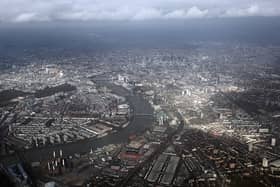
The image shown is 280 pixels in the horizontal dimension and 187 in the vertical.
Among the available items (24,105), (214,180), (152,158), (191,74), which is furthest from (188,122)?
(191,74)

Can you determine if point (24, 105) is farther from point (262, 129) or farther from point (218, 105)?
point (262, 129)

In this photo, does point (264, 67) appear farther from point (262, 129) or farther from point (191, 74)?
point (262, 129)

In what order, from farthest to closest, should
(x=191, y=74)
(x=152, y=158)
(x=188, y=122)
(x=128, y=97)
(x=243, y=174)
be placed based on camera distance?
(x=191, y=74) < (x=128, y=97) < (x=188, y=122) < (x=152, y=158) < (x=243, y=174)

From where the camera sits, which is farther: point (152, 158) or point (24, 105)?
point (24, 105)

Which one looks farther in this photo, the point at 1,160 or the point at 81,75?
the point at 81,75

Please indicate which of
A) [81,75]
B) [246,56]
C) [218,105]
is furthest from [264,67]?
[81,75]

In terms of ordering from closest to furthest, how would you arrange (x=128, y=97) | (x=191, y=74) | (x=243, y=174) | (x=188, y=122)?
1. (x=243, y=174)
2. (x=188, y=122)
3. (x=128, y=97)
4. (x=191, y=74)

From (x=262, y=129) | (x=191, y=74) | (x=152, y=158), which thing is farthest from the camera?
(x=191, y=74)

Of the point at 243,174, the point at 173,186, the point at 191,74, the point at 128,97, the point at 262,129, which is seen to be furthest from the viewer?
the point at 191,74
